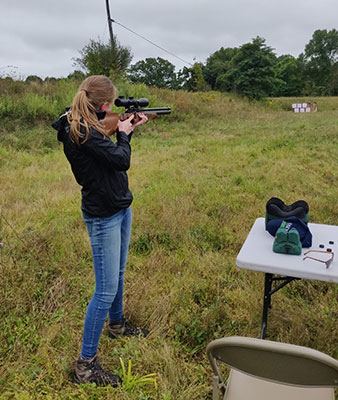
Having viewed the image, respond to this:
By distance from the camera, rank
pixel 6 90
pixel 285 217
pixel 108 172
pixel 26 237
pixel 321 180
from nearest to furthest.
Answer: pixel 108 172 < pixel 285 217 < pixel 26 237 < pixel 321 180 < pixel 6 90

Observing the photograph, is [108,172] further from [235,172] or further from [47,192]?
[235,172]

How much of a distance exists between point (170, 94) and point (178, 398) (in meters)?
16.1

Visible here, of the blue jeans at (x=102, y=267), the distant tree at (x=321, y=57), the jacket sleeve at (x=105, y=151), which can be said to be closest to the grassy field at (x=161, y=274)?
the blue jeans at (x=102, y=267)

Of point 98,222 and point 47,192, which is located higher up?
Answer: point 98,222

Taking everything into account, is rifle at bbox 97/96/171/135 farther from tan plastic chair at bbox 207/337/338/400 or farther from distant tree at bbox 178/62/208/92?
distant tree at bbox 178/62/208/92

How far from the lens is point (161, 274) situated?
328 centimetres

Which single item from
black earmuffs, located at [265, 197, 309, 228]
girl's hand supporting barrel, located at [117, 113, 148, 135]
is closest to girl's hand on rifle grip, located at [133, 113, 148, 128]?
girl's hand supporting barrel, located at [117, 113, 148, 135]

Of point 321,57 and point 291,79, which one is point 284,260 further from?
point 321,57

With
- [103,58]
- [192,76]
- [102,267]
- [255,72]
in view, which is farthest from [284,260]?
[192,76]

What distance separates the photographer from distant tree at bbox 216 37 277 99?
26.2 meters

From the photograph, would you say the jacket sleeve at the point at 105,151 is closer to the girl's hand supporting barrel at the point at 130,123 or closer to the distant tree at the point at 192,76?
the girl's hand supporting barrel at the point at 130,123

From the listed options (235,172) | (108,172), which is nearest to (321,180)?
(235,172)

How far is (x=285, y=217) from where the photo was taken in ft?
7.23

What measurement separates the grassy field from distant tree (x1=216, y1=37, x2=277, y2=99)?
2048 cm
